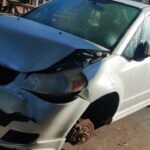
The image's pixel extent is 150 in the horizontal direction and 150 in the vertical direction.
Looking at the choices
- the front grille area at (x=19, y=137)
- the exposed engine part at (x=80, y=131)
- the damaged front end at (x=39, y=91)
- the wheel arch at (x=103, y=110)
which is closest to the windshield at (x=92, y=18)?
the wheel arch at (x=103, y=110)

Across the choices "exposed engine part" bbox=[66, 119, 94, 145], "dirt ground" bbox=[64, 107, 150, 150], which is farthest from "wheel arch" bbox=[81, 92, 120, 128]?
"dirt ground" bbox=[64, 107, 150, 150]

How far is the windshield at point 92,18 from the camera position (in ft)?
15.5

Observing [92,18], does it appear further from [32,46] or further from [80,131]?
[80,131]

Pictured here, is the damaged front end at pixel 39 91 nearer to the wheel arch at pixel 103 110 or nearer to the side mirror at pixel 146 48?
the wheel arch at pixel 103 110

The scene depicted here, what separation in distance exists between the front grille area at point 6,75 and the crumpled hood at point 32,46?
49mm

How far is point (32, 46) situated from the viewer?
392 centimetres

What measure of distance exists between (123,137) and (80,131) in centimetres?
139

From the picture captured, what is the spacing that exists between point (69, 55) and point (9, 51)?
0.56m

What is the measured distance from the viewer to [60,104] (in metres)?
3.53

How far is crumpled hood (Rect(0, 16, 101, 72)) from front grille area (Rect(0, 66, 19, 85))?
0.05m

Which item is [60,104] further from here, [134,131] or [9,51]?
[134,131]

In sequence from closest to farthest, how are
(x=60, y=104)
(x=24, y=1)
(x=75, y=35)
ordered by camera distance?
(x=60, y=104) < (x=75, y=35) < (x=24, y=1)

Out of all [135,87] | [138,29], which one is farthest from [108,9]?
[135,87]

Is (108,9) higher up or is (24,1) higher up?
(108,9)
